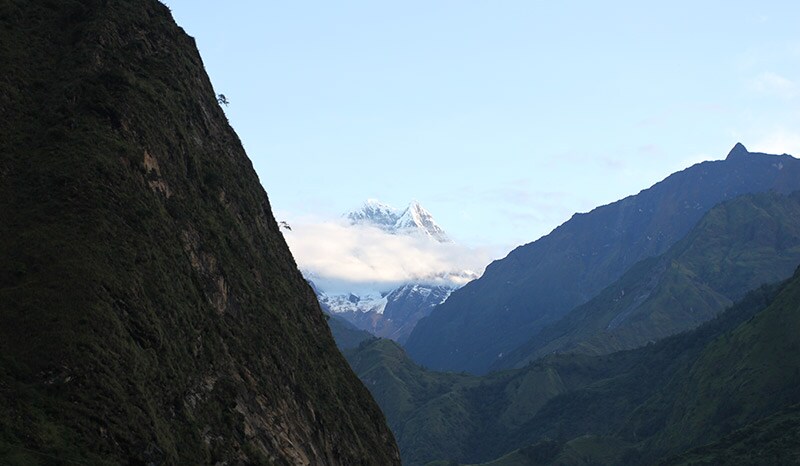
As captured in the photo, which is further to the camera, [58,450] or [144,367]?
[144,367]

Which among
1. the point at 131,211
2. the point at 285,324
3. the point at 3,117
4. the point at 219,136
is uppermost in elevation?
the point at 219,136

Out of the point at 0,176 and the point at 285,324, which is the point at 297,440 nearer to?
the point at 285,324

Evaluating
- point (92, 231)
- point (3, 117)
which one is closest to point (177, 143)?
point (3, 117)

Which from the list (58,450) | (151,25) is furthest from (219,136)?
(58,450)

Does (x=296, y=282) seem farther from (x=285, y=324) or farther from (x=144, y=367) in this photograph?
(x=144, y=367)

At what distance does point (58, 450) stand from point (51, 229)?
21661 mm

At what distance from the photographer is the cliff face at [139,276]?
181 ft

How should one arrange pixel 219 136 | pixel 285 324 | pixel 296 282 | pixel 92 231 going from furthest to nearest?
pixel 296 282, pixel 219 136, pixel 285 324, pixel 92 231

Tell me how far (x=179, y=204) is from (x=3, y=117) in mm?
18066

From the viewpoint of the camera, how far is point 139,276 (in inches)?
2739

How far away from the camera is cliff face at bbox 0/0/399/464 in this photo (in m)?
55.1

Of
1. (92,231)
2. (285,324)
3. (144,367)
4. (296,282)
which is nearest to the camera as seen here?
(144,367)

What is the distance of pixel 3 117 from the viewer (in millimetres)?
76750

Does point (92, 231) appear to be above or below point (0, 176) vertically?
below
